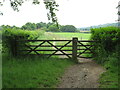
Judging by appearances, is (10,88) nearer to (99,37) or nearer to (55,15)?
(55,15)

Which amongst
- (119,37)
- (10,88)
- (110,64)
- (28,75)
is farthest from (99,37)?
(10,88)

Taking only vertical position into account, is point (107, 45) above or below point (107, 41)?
below

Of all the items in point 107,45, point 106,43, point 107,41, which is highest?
point 107,41

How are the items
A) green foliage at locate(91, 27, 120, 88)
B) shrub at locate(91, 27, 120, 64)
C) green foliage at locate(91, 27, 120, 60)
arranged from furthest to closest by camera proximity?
1. green foliage at locate(91, 27, 120, 60)
2. shrub at locate(91, 27, 120, 64)
3. green foliage at locate(91, 27, 120, 88)

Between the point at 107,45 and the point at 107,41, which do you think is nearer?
the point at 107,41

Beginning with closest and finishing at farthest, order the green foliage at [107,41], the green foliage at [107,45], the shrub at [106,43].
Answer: the green foliage at [107,45], the shrub at [106,43], the green foliage at [107,41]

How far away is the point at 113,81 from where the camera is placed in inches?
199

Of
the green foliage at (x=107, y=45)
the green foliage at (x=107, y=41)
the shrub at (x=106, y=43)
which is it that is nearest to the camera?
the green foliage at (x=107, y=45)

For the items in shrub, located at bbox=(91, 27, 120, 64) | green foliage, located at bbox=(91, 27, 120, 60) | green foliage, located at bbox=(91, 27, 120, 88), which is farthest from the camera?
green foliage, located at bbox=(91, 27, 120, 60)

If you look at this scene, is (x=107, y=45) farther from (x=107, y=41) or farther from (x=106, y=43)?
(x=107, y=41)

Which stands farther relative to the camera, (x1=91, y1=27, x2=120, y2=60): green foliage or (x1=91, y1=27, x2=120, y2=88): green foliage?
(x1=91, y1=27, x2=120, y2=60): green foliage

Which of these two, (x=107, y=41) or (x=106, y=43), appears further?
(x=106, y=43)

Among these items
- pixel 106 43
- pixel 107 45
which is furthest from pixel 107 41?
pixel 107 45

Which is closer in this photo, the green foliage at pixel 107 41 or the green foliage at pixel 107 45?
the green foliage at pixel 107 45
